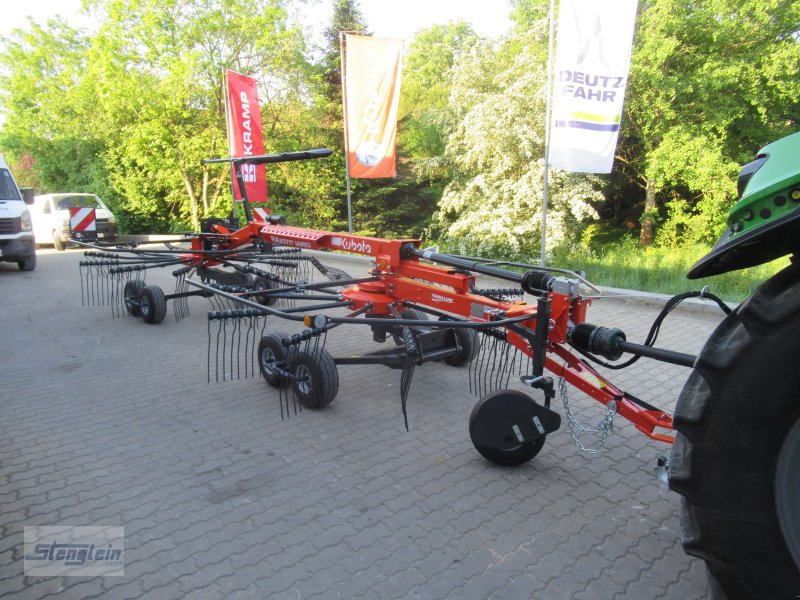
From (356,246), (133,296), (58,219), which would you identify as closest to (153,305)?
(133,296)

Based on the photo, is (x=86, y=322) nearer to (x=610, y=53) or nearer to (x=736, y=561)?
(x=736, y=561)

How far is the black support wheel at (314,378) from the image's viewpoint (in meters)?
4.14

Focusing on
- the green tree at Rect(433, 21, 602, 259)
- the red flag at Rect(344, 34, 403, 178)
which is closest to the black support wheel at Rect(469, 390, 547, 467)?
the red flag at Rect(344, 34, 403, 178)

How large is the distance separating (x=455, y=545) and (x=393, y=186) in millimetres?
18909

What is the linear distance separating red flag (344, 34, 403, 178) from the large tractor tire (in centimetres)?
1010

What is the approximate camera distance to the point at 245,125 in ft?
43.6

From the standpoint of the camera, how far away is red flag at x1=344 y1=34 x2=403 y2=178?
10734mm

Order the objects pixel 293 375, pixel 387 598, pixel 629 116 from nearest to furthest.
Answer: pixel 387 598, pixel 293 375, pixel 629 116

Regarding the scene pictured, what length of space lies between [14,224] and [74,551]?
34.9 feet

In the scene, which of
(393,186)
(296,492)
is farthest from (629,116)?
(296,492)

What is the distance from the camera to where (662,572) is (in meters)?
2.49

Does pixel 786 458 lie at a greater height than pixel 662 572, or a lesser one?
greater

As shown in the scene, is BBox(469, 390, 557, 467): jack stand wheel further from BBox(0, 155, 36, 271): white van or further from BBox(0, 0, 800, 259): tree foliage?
BBox(0, 155, 36, 271): white van

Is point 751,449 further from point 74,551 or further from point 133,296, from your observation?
point 133,296
